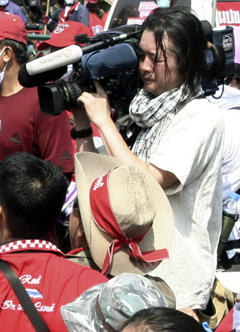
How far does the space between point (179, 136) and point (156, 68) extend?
30 cm

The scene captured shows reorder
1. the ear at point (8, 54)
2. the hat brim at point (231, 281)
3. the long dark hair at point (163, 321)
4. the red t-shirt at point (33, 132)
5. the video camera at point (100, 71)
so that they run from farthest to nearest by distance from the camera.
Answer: the ear at point (8, 54)
the red t-shirt at point (33, 132)
the video camera at point (100, 71)
the hat brim at point (231, 281)
the long dark hair at point (163, 321)

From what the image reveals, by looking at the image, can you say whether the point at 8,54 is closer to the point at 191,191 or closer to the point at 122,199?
the point at 191,191

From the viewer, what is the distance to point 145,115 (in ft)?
8.34

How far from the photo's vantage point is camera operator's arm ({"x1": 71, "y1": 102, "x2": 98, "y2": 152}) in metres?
2.60

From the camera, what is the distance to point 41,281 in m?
1.93

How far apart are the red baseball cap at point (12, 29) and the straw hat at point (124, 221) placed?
1255 mm

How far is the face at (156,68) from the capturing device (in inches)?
99.2

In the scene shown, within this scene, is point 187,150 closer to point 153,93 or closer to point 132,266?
point 153,93

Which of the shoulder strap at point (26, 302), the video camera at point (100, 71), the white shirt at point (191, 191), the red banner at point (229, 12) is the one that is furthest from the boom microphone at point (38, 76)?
the red banner at point (229, 12)

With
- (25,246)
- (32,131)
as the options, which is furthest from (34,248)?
(32,131)

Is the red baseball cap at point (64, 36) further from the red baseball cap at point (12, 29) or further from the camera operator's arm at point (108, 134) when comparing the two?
the camera operator's arm at point (108, 134)

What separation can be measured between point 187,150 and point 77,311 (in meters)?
1.01

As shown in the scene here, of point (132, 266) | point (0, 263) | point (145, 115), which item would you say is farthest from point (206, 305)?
point (0, 263)

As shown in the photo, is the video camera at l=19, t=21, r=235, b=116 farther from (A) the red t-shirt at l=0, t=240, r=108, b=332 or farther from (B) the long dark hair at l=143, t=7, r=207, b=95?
(A) the red t-shirt at l=0, t=240, r=108, b=332
